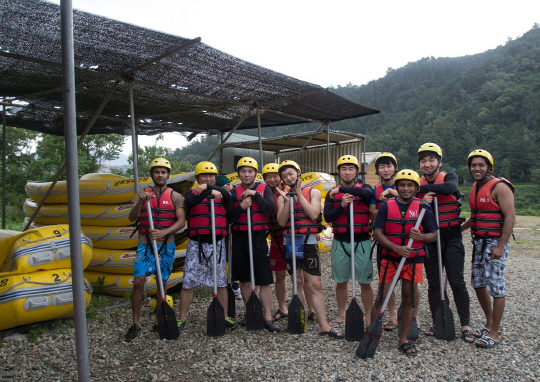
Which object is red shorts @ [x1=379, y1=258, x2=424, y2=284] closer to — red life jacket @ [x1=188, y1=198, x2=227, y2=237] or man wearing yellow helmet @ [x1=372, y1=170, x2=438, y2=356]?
man wearing yellow helmet @ [x1=372, y1=170, x2=438, y2=356]

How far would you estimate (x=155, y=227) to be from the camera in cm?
443

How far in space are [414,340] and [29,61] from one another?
18.9 ft

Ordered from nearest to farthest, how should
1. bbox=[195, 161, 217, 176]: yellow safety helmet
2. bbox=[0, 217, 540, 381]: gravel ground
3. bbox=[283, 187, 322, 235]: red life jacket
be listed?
bbox=[0, 217, 540, 381]: gravel ground, bbox=[283, 187, 322, 235]: red life jacket, bbox=[195, 161, 217, 176]: yellow safety helmet

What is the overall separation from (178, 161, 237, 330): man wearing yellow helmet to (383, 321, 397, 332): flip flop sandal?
193 centimetres

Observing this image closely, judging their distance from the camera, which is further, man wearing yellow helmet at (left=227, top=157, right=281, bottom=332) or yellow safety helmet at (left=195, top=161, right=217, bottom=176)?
yellow safety helmet at (left=195, top=161, right=217, bottom=176)

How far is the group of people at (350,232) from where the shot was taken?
391 cm

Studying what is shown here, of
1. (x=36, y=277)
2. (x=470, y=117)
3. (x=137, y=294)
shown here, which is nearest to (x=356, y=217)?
(x=137, y=294)

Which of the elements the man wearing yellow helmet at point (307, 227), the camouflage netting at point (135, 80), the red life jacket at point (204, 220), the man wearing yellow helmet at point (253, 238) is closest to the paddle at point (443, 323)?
the man wearing yellow helmet at point (307, 227)

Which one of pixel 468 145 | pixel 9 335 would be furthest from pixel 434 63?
pixel 9 335

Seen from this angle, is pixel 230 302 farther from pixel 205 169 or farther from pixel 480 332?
pixel 480 332

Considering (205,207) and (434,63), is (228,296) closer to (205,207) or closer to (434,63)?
(205,207)

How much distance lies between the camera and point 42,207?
6969 millimetres

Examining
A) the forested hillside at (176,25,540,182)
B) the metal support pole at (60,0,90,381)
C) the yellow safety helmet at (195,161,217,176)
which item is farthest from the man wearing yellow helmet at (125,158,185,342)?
the forested hillside at (176,25,540,182)

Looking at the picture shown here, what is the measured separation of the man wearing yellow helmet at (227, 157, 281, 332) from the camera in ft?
14.8
